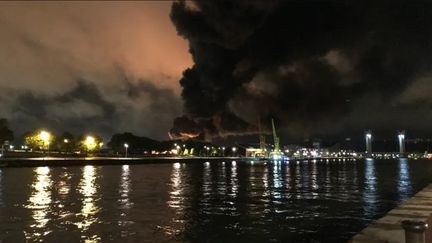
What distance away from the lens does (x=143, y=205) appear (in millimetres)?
33500

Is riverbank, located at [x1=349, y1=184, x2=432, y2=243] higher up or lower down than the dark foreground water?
higher up

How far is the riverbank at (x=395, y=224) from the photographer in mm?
15229

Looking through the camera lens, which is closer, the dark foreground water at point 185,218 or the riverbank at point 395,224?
the riverbank at point 395,224

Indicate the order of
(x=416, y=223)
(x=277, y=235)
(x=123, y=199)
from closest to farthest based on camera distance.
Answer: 1. (x=416, y=223)
2. (x=277, y=235)
3. (x=123, y=199)

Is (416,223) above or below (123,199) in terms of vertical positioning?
above

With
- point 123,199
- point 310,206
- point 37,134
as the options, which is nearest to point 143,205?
point 123,199

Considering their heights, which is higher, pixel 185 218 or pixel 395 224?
pixel 395 224

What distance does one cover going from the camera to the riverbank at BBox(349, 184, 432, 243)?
15.2 m

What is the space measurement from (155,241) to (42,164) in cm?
10968

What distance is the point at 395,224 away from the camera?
1812 centimetres

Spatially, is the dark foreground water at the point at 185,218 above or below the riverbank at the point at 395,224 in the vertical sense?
below

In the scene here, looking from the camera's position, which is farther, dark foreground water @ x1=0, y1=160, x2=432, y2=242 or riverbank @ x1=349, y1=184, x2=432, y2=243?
dark foreground water @ x1=0, y1=160, x2=432, y2=242

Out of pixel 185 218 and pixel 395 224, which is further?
pixel 185 218

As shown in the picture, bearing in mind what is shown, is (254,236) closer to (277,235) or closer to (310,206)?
(277,235)
